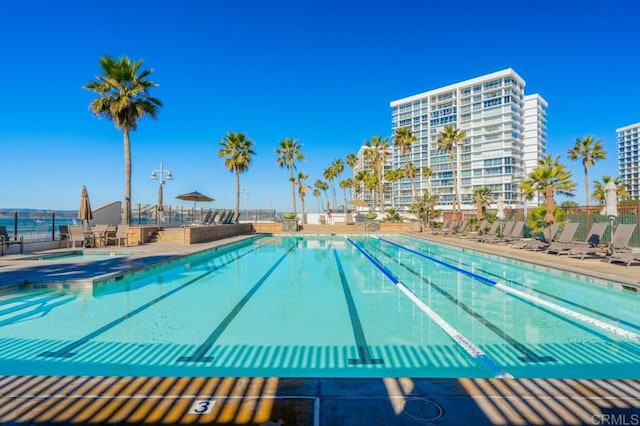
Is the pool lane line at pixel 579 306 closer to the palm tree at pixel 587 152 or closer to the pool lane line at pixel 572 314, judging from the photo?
the pool lane line at pixel 572 314

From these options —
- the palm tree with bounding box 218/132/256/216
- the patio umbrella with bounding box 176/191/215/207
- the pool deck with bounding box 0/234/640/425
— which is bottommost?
the pool deck with bounding box 0/234/640/425

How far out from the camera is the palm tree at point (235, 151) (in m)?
27.8

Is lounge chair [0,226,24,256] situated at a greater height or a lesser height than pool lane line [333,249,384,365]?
greater

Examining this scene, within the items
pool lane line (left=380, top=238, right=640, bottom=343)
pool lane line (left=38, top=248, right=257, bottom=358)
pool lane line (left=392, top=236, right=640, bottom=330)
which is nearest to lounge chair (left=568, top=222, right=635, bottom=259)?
pool lane line (left=392, top=236, right=640, bottom=330)

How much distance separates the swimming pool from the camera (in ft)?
13.2

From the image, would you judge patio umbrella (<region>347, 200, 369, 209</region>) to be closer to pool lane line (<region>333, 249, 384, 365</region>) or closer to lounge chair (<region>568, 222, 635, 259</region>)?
lounge chair (<region>568, 222, 635, 259</region>)

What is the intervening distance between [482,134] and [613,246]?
76.3 metres

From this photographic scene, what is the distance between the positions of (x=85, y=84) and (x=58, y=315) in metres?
14.3

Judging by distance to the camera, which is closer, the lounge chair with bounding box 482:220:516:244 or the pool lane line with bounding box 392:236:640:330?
the pool lane line with bounding box 392:236:640:330

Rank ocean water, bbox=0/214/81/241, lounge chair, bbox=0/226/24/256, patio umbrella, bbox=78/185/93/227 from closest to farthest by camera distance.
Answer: lounge chair, bbox=0/226/24/256
ocean water, bbox=0/214/81/241
patio umbrella, bbox=78/185/93/227

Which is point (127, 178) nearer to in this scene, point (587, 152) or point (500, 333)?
point (500, 333)

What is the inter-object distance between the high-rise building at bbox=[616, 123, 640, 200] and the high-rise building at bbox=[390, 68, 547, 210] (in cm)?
8082

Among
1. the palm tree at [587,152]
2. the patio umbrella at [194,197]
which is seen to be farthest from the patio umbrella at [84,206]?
the palm tree at [587,152]

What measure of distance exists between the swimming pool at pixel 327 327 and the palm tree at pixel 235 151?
19.4 m
